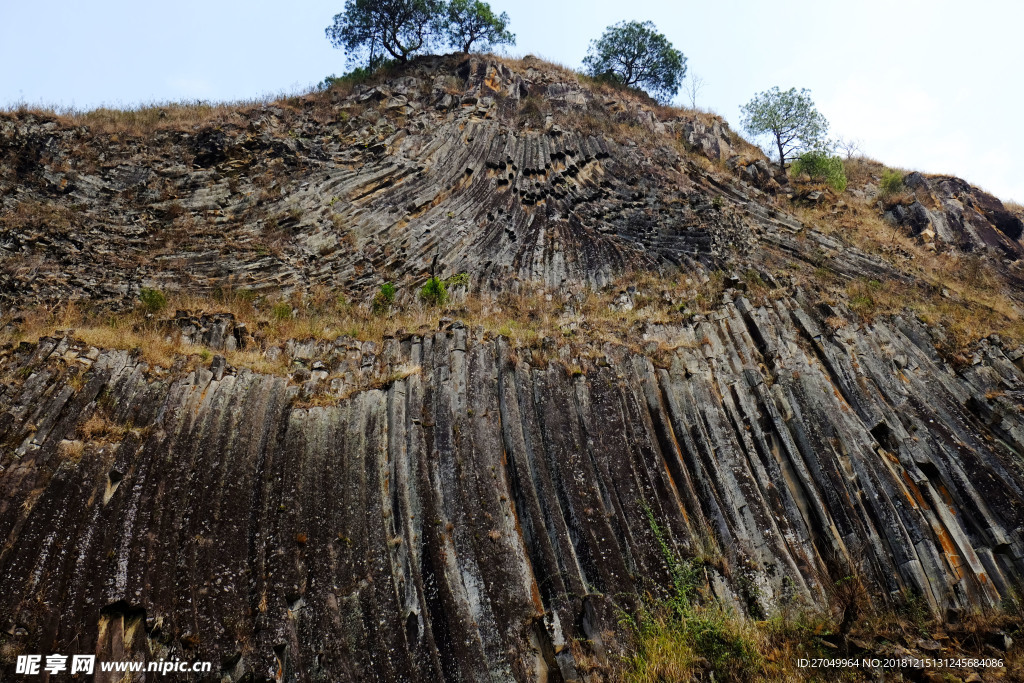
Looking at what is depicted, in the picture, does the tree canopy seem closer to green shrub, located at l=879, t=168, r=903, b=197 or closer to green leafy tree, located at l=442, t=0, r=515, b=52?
green leafy tree, located at l=442, t=0, r=515, b=52

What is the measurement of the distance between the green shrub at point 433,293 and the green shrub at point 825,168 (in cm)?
1792

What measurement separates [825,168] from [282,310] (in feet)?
75.4

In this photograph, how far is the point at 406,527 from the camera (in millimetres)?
9445

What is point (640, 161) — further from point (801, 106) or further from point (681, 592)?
point (681, 592)

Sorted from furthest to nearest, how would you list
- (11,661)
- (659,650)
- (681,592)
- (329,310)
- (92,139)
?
(92,139) → (329,310) → (681,592) → (659,650) → (11,661)

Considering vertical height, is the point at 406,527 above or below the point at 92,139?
below

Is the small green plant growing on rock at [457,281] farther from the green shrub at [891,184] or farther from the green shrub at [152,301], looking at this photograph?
the green shrub at [891,184]

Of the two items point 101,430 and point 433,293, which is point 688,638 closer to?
point 101,430

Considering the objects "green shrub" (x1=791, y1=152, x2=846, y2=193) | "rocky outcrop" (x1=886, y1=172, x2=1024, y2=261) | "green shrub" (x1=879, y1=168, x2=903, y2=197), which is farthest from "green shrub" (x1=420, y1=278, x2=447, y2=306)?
"green shrub" (x1=879, y1=168, x2=903, y2=197)

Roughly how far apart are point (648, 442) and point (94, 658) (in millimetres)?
9282

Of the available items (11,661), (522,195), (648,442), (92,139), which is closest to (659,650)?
(648,442)

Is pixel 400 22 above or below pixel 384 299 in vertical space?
above

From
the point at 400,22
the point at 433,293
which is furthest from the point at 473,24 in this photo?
the point at 433,293

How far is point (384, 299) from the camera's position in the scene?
1656 cm
